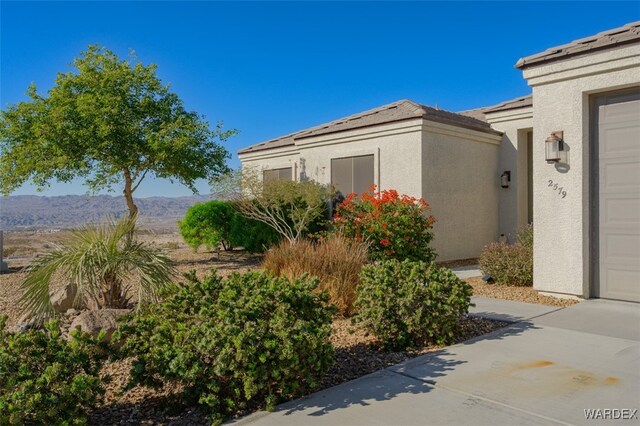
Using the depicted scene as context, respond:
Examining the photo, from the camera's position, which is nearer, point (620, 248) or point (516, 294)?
point (620, 248)

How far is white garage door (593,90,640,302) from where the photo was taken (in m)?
6.83

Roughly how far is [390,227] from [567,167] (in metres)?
3.79

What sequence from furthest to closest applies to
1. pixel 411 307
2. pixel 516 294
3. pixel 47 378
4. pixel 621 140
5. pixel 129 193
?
1. pixel 129 193
2. pixel 516 294
3. pixel 621 140
4. pixel 411 307
5. pixel 47 378

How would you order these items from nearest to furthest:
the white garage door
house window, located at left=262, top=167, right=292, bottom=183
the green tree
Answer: the white garage door, the green tree, house window, located at left=262, top=167, right=292, bottom=183

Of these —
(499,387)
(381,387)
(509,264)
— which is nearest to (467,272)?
(509,264)

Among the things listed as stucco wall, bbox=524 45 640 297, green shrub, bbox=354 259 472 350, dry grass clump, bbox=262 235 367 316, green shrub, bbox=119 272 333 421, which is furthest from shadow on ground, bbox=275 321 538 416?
stucco wall, bbox=524 45 640 297

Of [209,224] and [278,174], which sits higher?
[278,174]

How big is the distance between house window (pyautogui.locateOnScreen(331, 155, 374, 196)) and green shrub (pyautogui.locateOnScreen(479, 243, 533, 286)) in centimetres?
479

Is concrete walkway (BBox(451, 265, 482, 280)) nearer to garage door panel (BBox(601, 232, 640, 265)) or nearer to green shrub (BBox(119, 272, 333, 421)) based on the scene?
garage door panel (BBox(601, 232, 640, 265))

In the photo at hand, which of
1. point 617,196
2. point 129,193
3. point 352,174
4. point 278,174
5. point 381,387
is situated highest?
point 278,174

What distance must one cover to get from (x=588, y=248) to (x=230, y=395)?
20.2 feet

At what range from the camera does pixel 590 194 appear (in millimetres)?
7258

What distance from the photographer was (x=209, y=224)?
14.9m

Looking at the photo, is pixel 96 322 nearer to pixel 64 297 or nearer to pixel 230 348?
pixel 64 297
